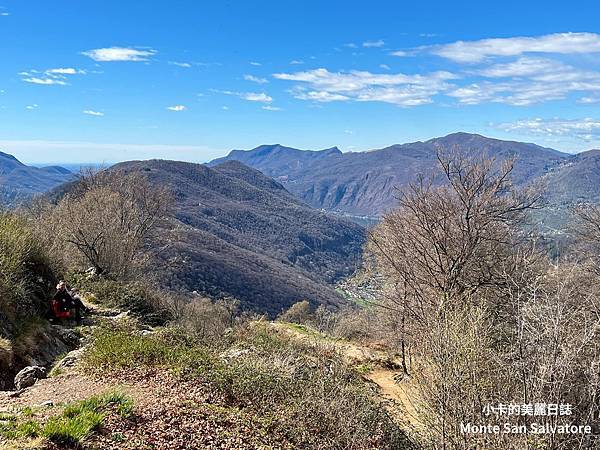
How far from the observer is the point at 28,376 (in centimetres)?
961

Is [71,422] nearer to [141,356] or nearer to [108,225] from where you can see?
[141,356]

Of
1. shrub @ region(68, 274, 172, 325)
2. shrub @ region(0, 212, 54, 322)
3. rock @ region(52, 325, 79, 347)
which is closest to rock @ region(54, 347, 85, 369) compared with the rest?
shrub @ region(0, 212, 54, 322)

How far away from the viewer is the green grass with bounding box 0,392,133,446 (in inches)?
240

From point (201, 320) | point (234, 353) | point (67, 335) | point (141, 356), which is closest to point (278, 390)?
point (234, 353)

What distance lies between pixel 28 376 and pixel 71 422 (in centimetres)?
400

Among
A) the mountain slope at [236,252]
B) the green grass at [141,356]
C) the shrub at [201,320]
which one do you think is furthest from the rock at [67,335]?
the mountain slope at [236,252]

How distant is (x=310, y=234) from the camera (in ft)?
649

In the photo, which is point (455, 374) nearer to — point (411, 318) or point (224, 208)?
point (411, 318)

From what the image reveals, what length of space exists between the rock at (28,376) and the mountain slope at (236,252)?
2229cm

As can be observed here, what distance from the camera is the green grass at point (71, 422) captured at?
6090 mm

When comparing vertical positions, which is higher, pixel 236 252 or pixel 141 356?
pixel 141 356

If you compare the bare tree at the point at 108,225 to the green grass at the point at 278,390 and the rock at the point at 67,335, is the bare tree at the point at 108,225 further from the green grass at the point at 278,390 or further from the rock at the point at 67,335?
the green grass at the point at 278,390

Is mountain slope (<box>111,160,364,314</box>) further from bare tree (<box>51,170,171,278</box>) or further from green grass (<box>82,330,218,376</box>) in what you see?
green grass (<box>82,330,218,376</box>)

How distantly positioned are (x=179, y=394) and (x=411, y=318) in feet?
35.1
